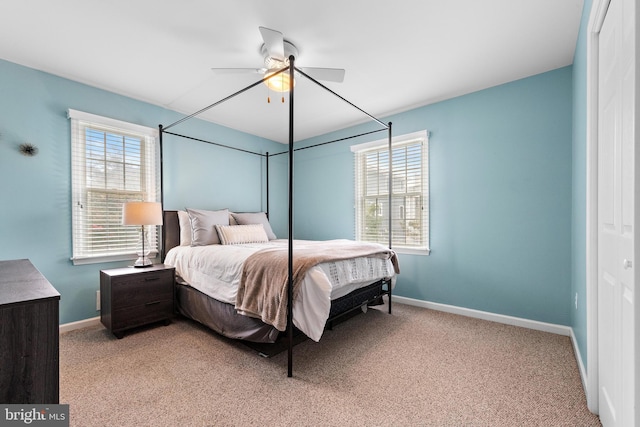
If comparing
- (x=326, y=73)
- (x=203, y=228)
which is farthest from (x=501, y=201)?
(x=203, y=228)

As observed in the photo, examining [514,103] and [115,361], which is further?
[514,103]

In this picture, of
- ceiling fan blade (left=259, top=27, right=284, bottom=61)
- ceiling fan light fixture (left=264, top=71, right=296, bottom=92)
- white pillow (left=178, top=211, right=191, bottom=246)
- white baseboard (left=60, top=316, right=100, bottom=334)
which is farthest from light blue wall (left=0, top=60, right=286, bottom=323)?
ceiling fan blade (left=259, top=27, right=284, bottom=61)

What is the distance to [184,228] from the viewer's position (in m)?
3.37

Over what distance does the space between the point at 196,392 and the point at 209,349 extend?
61cm

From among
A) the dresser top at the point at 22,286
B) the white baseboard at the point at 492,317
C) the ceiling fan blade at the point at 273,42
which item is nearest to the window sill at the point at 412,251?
the white baseboard at the point at 492,317

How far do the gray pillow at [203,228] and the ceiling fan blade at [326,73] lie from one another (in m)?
2.04

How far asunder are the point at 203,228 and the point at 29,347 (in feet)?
7.61

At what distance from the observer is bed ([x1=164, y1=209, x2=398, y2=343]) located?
201 cm

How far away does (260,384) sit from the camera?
1.85 meters

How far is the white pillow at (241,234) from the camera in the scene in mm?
3340

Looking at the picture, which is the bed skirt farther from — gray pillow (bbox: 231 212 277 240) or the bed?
gray pillow (bbox: 231 212 277 240)

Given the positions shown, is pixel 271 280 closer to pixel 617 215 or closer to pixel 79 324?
pixel 617 215

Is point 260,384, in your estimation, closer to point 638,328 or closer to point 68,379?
point 68,379

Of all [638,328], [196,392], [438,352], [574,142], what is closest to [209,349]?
[196,392]
